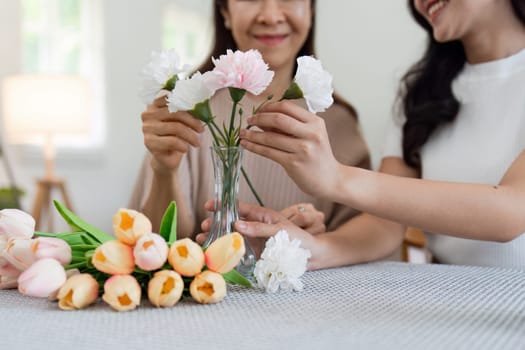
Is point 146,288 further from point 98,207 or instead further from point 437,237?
point 98,207

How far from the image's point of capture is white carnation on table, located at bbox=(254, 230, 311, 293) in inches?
28.8

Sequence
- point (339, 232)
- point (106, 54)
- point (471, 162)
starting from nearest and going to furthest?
point (339, 232)
point (471, 162)
point (106, 54)

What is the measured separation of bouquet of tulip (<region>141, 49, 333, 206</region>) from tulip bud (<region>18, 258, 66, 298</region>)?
234 millimetres

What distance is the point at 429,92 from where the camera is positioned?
4.82ft

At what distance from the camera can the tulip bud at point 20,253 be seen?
2.32 ft

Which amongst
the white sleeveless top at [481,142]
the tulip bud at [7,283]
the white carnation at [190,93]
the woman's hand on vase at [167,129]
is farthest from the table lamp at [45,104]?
the white carnation at [190,93]

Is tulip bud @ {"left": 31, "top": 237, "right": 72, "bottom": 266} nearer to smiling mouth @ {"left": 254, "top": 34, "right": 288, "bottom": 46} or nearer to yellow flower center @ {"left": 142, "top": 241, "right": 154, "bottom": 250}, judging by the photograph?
yellow flower center @ {"left": 142, "top": 241, "right": 154, "bottom": 250}

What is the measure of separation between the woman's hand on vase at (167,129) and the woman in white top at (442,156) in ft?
0.44

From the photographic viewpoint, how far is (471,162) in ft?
4.37

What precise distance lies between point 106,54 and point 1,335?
4.05 metres

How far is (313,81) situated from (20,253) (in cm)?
37

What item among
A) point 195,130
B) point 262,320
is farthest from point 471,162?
point 262,320

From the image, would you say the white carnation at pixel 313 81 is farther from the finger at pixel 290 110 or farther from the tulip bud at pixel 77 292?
the tulip bud at pixel 77 292

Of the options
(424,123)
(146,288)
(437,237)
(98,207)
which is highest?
(424,123)
